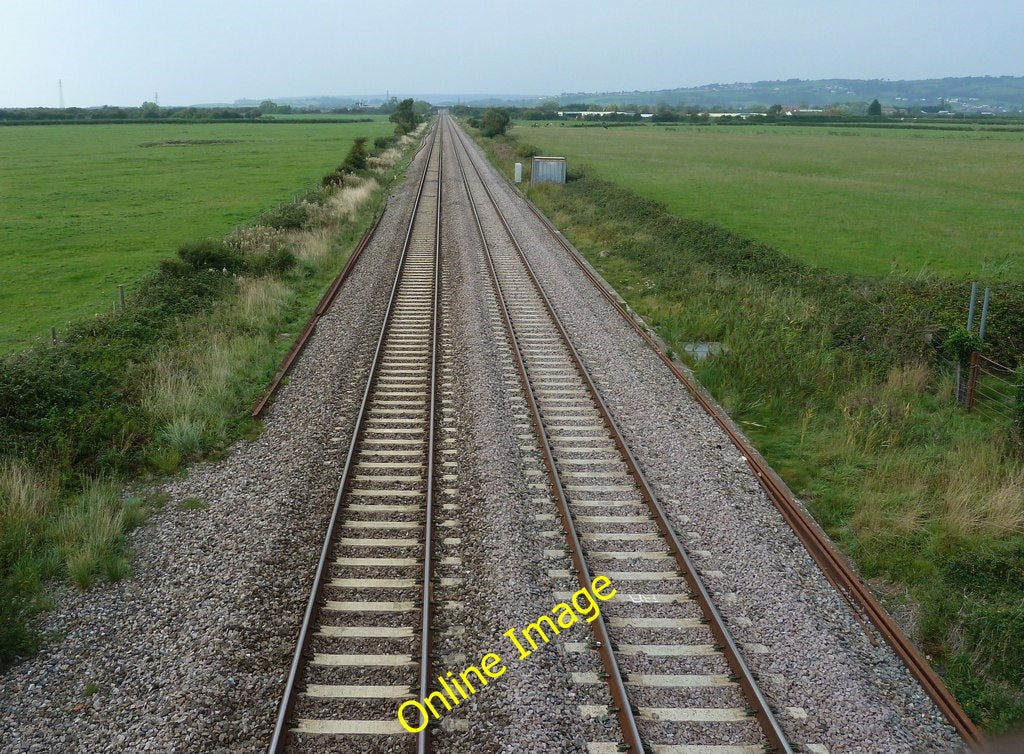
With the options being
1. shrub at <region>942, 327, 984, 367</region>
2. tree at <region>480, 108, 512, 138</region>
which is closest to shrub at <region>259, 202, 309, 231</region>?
shrub at <region>942, 327, 984, 367</region>

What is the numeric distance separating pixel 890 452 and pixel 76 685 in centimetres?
1118

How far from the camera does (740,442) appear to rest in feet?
39.6

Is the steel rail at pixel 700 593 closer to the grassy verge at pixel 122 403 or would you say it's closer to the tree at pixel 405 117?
the grassy verge at pixel 122 403

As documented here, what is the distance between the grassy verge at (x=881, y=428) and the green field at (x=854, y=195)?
5.90 m

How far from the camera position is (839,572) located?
880 cm

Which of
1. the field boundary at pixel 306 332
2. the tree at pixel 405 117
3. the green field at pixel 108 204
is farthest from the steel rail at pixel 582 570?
the tree at pixel 405 117

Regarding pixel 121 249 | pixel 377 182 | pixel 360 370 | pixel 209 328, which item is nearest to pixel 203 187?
pixel 377 182

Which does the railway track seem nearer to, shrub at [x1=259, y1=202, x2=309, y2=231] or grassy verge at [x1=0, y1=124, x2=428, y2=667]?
grassy verge at [x1=0, y1=124, x2=428, y2=667]

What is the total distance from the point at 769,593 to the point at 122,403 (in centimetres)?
1051

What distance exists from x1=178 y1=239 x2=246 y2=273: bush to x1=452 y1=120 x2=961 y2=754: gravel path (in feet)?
42.8

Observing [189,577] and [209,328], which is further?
[209,328]

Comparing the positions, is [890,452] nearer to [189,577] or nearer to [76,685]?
[189,577]

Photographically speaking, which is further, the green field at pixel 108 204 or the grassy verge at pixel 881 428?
the green field at pixel 108 204

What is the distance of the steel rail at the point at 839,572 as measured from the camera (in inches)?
267
